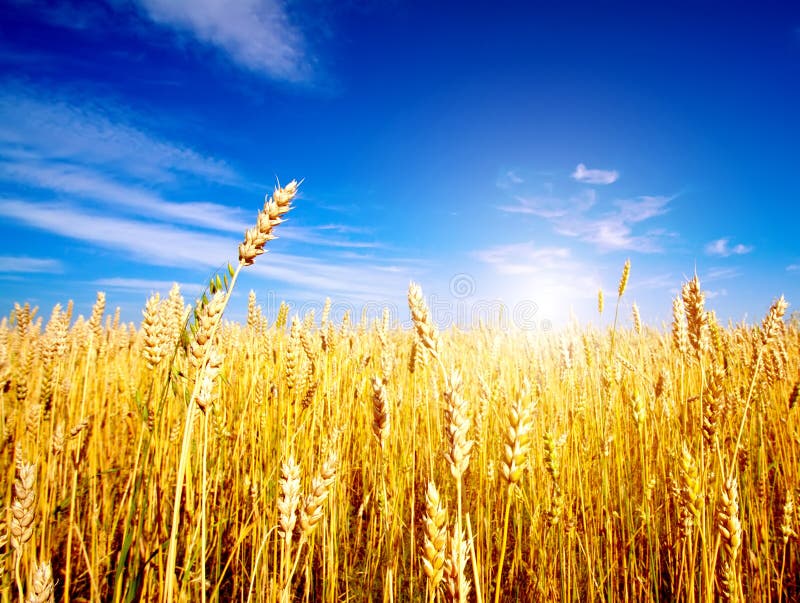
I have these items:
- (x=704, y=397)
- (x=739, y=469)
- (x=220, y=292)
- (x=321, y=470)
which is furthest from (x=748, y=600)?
(x=220, y=292)

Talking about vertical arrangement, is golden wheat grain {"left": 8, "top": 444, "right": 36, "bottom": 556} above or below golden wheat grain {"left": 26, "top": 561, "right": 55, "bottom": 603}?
above

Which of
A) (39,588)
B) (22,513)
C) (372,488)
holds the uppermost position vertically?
(22,513)

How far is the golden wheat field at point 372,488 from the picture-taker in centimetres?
112

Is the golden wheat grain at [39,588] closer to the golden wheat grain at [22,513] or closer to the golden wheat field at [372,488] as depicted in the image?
the golden wheat field at [372,488]

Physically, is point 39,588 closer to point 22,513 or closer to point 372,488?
point 22,513

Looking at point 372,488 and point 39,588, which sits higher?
point 39,588

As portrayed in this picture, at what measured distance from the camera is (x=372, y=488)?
2.68 metres

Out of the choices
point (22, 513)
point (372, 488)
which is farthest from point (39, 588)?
point (372, 488)

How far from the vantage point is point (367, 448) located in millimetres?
3156

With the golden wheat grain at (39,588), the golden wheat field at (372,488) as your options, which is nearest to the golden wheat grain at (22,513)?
the golden wheat field at (372,488)

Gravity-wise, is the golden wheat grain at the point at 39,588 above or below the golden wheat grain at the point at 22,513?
below

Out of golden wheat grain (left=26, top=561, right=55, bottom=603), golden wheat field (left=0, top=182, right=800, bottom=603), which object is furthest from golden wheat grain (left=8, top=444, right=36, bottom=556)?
golden wheat grain (left=26, top=561, right=55, bottom=603)

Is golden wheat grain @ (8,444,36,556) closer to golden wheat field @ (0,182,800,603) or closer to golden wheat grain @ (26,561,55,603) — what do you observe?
golden wheat field @ (0,182,800,603)

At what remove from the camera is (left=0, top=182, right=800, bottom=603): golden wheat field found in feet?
3.67
